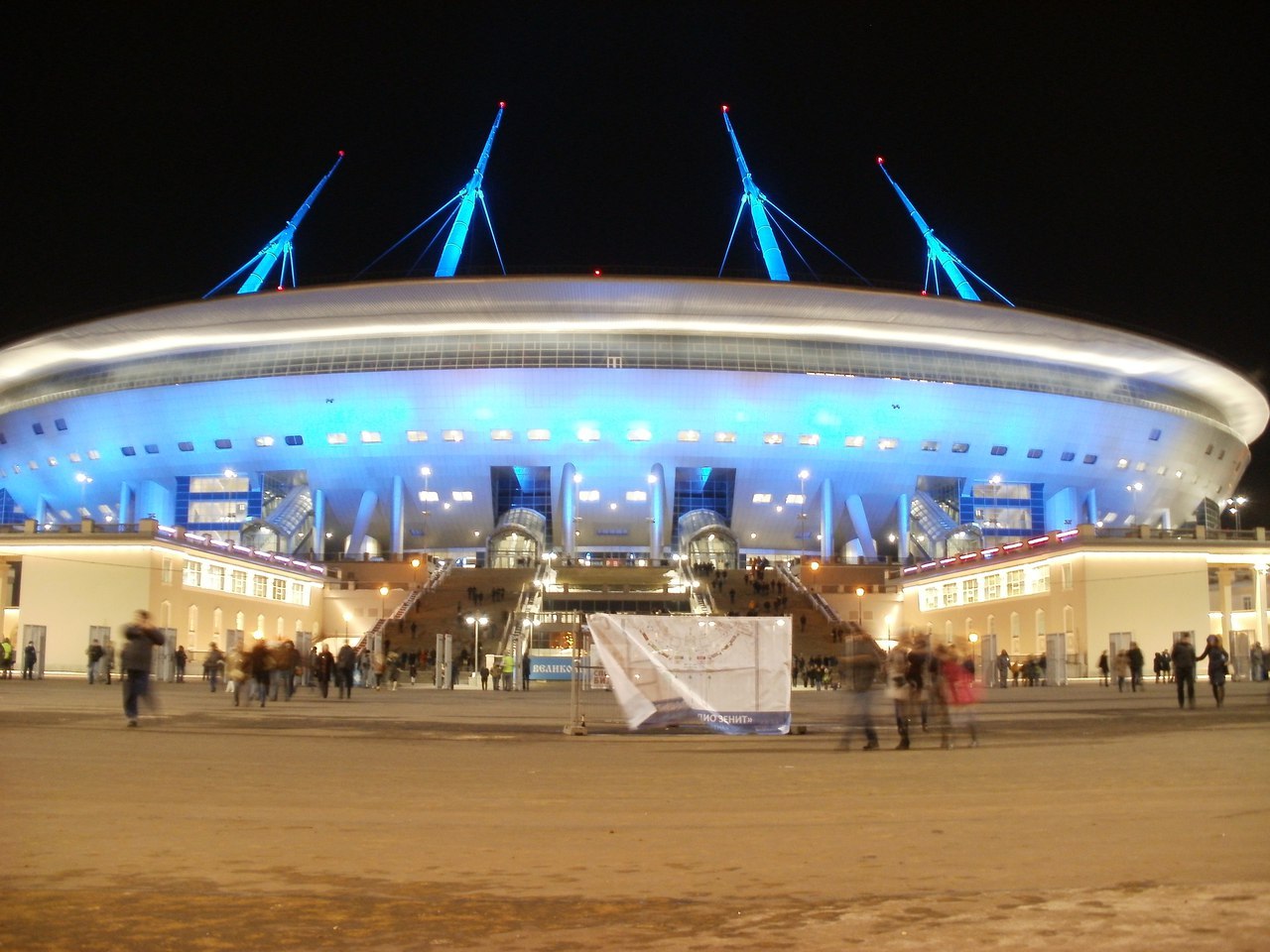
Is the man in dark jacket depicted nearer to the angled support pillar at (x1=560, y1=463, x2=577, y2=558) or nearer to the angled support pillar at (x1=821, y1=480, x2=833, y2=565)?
the angled support pillar at (x1=560, y1=463, x2=577, y2=558)

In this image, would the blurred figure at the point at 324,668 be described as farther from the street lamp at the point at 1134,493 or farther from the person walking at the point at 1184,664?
the street lamp at the point at 1134,493

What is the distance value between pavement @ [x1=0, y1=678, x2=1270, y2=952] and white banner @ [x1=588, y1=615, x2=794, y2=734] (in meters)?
1.85

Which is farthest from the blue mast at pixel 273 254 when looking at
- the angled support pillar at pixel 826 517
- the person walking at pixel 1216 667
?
the person walking at pixel 1216 667

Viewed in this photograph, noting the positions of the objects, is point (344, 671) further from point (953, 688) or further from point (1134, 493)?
point (1134, 493)

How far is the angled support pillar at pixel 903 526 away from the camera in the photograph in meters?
73.9

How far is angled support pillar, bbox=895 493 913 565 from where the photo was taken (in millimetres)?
73900

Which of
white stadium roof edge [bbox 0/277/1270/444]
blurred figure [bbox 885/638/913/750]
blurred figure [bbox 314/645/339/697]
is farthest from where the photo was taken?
white stadium roof edge [bbox 0/277/1270/444]

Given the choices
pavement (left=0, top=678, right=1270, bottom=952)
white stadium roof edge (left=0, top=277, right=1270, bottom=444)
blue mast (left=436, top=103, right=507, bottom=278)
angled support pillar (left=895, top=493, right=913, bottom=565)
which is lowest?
pavement (left=0, top=678, right=1270, bottom=952)

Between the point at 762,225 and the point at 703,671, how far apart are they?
72600 millimetres

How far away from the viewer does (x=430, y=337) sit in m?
69.5

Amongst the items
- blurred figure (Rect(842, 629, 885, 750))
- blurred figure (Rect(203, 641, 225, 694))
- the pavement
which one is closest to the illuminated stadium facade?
blurred figure (Rect(203, 641, 225, 694))

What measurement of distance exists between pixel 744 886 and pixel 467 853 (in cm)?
176

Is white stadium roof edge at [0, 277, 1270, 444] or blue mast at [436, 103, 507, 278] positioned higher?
blue mast at [436, 103, 507, 278]

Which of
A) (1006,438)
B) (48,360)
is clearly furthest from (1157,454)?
(48,360)
